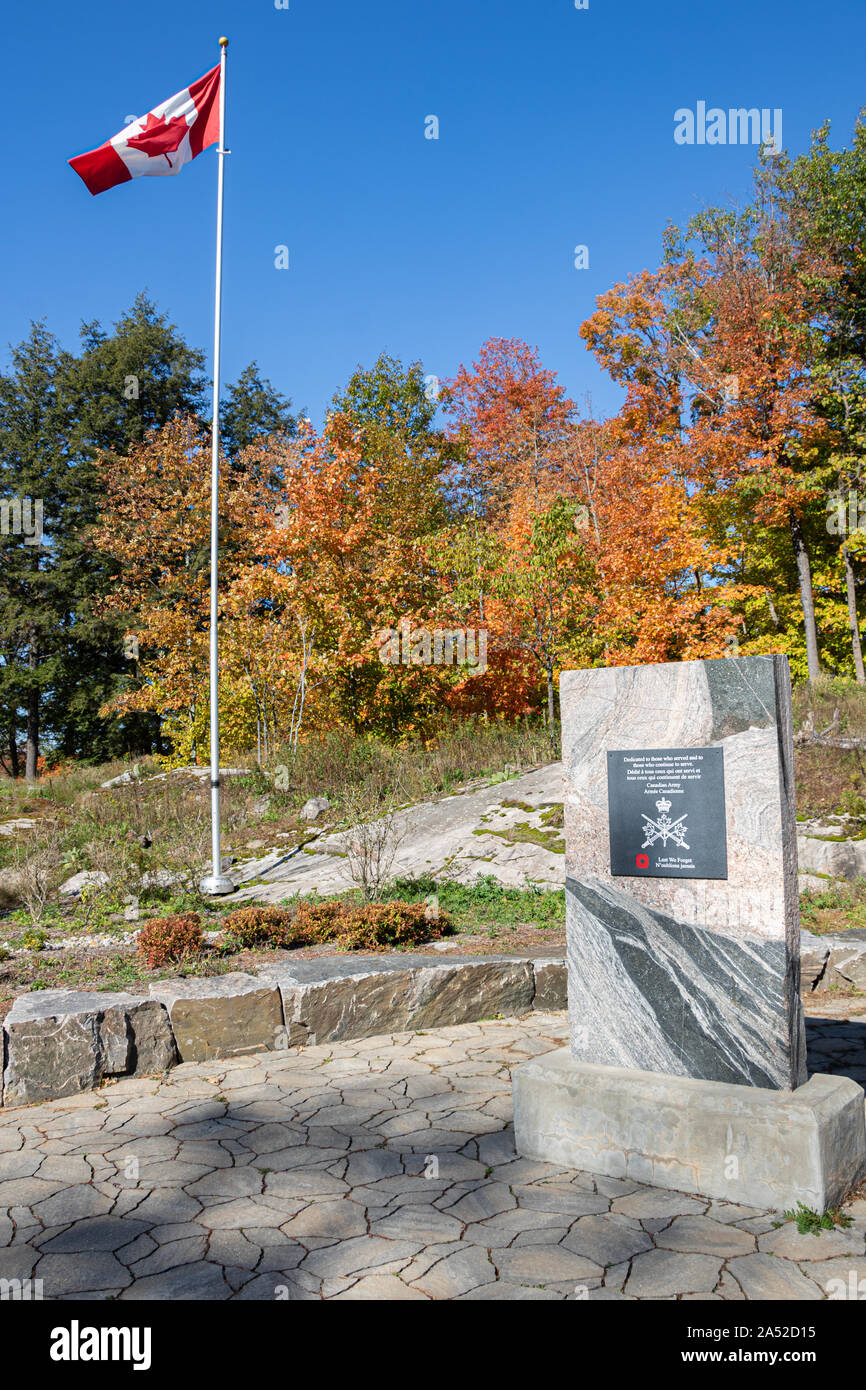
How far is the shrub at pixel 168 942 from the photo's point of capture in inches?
227

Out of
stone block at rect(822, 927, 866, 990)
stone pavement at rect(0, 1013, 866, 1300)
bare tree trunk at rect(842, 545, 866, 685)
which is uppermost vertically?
bare tree trunk at rect(842, 545, 866, 685)

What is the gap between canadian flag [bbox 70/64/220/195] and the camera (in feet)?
29.7

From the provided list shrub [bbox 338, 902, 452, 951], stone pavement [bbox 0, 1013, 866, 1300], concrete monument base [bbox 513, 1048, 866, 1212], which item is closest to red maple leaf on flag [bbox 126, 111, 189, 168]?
shrub [bbox 338, 902, 452, 951]

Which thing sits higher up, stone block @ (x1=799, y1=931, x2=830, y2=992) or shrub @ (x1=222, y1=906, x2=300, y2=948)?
shrub @ (x1=222, y1=906, x2=300, y2=948)

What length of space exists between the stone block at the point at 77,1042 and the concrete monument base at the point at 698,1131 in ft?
7.10

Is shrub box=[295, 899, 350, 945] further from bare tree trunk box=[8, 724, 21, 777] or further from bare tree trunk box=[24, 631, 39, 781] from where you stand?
bare tree trunk box=[8, 724, 21, 777]

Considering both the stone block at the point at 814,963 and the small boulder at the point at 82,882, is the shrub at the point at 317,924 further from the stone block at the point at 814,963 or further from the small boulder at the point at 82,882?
the stone block at the point at 814,963

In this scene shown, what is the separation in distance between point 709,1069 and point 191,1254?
6.57 feet

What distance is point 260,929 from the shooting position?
637 centimetres

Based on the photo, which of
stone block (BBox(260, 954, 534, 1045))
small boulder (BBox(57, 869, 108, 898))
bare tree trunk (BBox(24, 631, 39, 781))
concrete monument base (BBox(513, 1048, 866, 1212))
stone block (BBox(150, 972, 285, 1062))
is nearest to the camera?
concrete monument base (BBox(513, 1048, 866, 1212))

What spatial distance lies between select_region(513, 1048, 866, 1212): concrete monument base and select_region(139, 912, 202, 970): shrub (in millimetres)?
2925

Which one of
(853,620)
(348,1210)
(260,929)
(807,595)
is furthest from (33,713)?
(348,1210)

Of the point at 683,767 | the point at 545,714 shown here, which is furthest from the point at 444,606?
the point at 683,767

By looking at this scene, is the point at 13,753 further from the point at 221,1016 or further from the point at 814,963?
the point at 814,963
